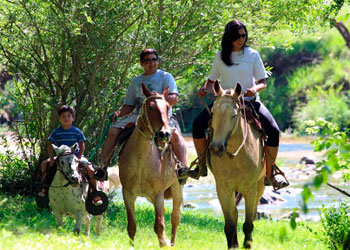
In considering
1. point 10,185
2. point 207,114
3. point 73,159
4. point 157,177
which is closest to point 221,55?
point 207,114

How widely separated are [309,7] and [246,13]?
1.31 meters

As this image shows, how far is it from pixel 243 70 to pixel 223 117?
1.28m

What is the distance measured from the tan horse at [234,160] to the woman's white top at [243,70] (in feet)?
2.17

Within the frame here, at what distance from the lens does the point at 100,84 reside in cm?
1271

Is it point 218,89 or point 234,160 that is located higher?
point 218,89

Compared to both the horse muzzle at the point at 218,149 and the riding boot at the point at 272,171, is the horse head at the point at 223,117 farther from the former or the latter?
the riding boot at the point at 272,171

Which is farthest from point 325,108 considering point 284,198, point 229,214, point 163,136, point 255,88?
point 163,136

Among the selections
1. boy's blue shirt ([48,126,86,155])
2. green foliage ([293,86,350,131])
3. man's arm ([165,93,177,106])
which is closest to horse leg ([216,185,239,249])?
man's arm ([165,93,177,106])

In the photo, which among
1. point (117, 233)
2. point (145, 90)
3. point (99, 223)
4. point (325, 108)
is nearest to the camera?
point (145, 90)

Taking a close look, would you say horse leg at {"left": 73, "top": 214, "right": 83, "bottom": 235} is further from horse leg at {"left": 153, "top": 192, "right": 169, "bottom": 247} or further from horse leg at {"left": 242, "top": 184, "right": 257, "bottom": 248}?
horse leg at {"left": 242, "top": 184, "right": 257, "bottom": 248}

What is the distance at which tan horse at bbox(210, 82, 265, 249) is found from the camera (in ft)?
26.0

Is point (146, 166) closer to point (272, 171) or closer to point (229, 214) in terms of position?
point (229, 214)

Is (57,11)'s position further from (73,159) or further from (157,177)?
(157,177)

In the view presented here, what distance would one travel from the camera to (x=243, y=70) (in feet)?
29.2
